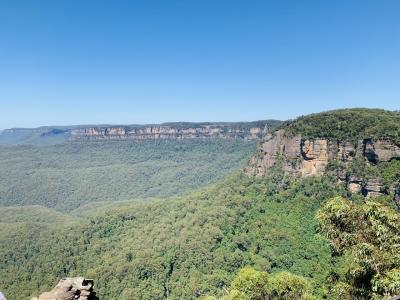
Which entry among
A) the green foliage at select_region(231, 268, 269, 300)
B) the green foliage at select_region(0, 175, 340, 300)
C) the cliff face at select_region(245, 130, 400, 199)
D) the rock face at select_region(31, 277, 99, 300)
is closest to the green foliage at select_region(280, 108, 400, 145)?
the cliff face at select_region(245, 130, 400, 199)

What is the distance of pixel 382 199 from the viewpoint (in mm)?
62250

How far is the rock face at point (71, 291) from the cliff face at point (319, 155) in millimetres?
55437

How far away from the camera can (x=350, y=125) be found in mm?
74312

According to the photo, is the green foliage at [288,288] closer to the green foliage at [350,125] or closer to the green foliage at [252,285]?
the green foliage at [252,285]

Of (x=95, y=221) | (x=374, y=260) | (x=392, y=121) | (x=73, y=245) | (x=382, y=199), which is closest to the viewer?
(x=374, y=260)

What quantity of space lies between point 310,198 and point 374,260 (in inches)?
2193

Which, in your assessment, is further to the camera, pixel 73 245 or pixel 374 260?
pixel 73 245

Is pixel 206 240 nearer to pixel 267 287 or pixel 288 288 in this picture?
pixel 267 287

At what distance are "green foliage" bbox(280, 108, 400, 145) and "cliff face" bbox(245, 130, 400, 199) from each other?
1.09 metres

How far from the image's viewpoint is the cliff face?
6575cm

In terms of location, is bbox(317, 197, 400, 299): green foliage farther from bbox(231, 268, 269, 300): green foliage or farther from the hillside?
the hillside

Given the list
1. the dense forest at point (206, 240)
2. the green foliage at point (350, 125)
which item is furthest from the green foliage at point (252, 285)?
the green foliage at point (350, 125)

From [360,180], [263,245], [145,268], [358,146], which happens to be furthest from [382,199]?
[145,268]

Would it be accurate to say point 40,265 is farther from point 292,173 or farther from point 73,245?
point 292,173
